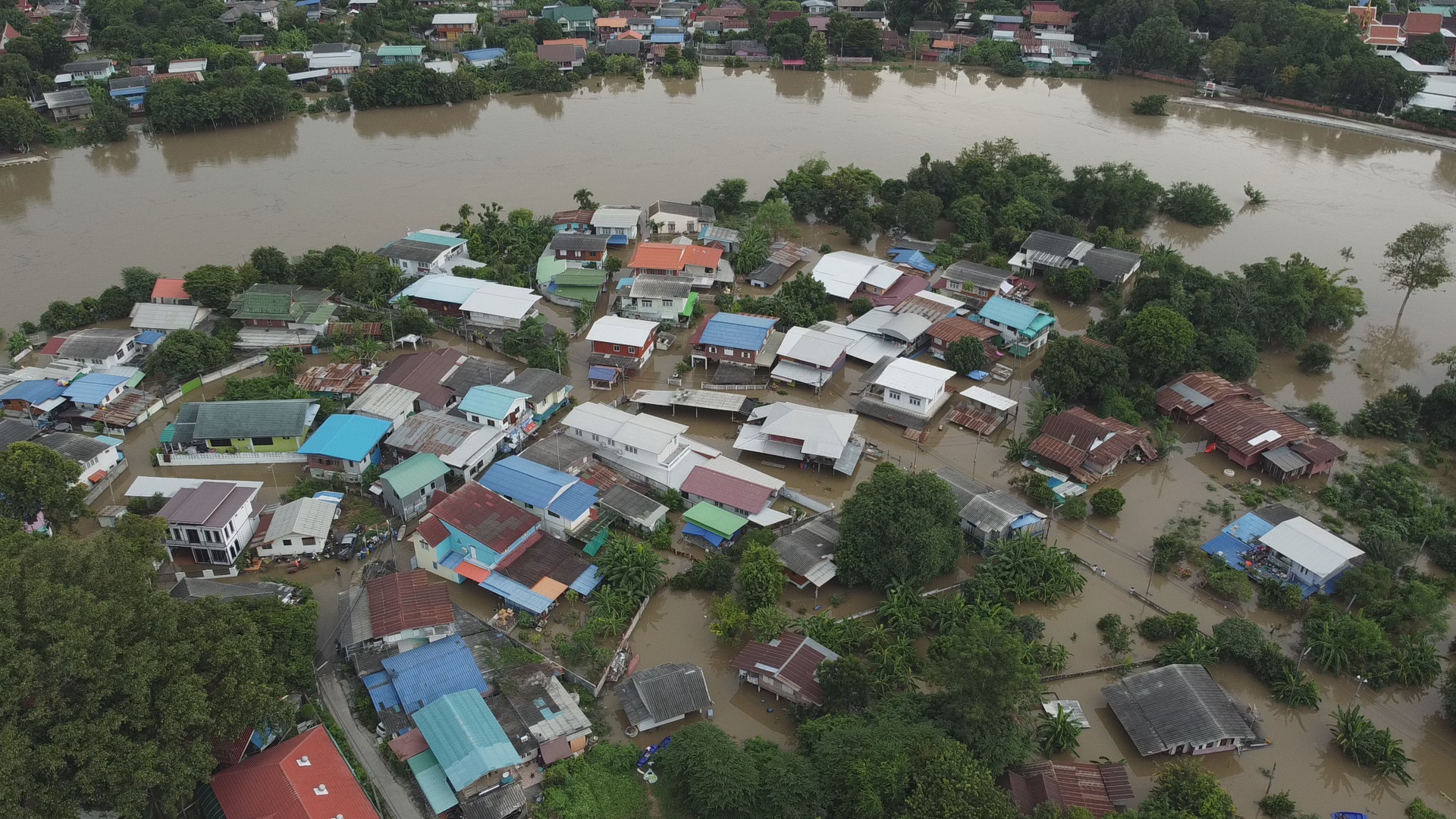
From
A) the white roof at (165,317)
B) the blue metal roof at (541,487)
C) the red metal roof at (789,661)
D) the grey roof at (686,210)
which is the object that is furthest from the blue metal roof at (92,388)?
the red metal roof at (789,661)

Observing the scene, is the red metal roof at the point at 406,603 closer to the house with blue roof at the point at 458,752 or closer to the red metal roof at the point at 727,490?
the house with blue roof at the point at 458,752

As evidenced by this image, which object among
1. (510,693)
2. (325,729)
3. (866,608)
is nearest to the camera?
(325,729)

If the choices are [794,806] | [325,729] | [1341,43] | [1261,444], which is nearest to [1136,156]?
[1341,43]

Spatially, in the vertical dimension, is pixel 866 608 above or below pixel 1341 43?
below

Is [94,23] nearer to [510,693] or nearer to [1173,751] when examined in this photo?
[510,693]

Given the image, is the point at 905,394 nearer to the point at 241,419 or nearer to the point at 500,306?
the point at 500,306

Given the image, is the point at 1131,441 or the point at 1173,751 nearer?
the point at 1173,751

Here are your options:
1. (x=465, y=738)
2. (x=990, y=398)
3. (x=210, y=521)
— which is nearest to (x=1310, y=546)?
(x=990, y=398)
